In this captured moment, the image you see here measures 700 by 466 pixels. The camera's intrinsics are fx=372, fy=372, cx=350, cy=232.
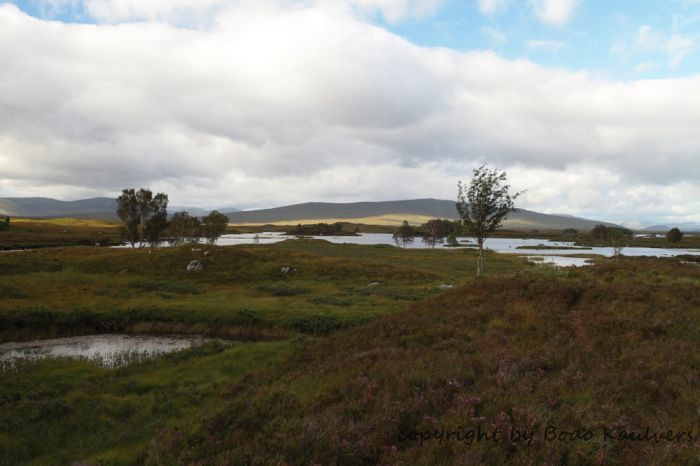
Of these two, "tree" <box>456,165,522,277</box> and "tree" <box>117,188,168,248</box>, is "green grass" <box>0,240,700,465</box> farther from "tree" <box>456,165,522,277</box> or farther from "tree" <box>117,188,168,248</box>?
"tree" <box>117,188,168,248</box>

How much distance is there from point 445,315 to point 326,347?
598 cm

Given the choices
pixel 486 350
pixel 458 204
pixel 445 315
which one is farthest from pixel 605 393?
pixel 458 204

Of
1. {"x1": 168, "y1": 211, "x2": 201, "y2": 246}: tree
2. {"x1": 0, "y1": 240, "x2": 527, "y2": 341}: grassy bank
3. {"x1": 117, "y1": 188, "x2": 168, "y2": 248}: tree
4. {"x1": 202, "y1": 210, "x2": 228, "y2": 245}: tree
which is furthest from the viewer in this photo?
{"x1": 168, "y1": 211, "x2": 201, "y2": 246}: tree

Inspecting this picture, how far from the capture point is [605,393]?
8.95 meters

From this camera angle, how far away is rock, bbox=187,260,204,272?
160ft

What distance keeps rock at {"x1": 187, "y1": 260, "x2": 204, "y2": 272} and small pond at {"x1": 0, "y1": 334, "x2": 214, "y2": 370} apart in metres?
22.2

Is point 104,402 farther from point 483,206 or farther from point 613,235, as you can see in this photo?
point 613,235

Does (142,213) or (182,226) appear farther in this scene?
(182,226)

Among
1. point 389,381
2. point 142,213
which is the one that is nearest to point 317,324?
point 389,381

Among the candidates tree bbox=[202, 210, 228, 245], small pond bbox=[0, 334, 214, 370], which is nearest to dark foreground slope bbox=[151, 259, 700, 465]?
small pond bbox=[0, 334, 214, 370]

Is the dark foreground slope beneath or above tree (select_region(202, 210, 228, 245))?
beneath

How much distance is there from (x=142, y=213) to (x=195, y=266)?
50518mm

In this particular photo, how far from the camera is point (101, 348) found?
2383cm

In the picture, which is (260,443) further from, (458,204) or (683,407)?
(458,204)
